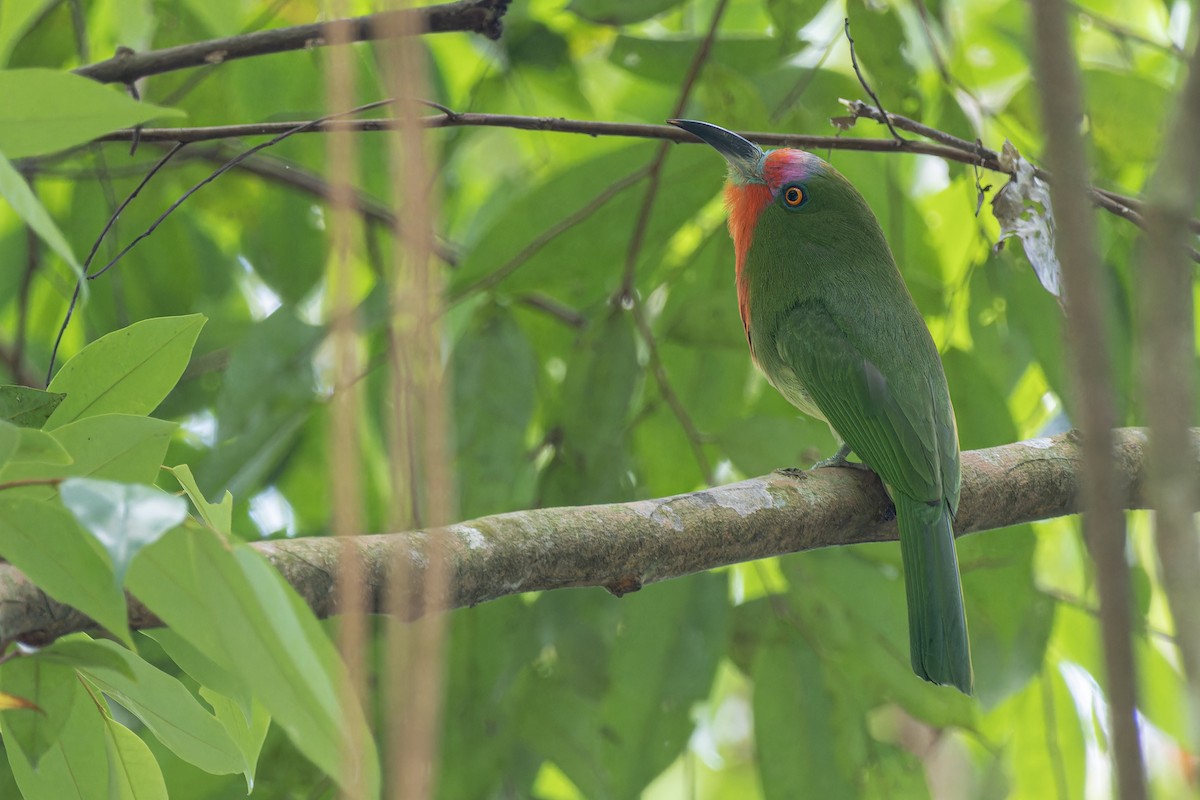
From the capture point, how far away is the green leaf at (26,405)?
56.1 inches

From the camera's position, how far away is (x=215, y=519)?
4.83ft

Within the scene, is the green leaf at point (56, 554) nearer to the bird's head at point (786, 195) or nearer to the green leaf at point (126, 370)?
the green leaf at point (126, 370)

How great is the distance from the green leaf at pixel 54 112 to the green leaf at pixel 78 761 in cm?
64

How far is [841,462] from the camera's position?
2705mm

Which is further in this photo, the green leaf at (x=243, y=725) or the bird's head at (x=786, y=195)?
the bird's head at (x=786, y=195)

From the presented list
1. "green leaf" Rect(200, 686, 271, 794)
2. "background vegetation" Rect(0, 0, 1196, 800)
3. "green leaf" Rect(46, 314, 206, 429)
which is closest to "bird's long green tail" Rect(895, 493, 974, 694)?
"background vegetation" Rect(0, 0, 1196, 800)

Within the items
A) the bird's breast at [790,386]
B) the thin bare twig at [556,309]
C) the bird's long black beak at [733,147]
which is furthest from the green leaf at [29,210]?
the thin bare twig at [556,309]

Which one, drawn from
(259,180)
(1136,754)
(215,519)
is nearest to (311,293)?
(259,180)

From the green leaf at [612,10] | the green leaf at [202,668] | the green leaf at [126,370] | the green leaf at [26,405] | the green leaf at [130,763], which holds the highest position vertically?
the green leaf at [612,10]

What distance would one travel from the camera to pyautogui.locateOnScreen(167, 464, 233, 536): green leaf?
4.55ft

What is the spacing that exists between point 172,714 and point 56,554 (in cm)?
39

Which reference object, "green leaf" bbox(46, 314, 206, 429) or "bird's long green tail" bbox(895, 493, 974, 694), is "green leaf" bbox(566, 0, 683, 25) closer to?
"bird's long green tail" bbox(895, 493, 974, 694)

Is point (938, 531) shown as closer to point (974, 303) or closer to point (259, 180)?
→ point (974, 303)

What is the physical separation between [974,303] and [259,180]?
2.22 meters
